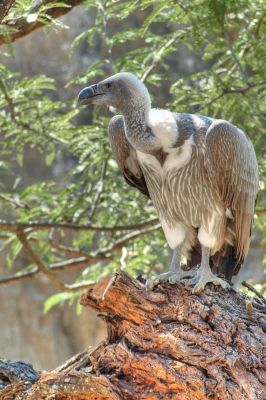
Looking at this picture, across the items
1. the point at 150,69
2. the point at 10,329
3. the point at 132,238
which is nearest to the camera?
the point at 150,69

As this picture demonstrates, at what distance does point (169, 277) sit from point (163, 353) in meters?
0.77

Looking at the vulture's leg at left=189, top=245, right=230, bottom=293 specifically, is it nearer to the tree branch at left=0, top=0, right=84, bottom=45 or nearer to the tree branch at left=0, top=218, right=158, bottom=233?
the tree branch at left=0, top=0, right=84, bottom=45

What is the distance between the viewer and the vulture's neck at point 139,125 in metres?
5.54

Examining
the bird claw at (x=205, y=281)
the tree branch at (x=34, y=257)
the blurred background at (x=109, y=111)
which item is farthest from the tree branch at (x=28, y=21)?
the tree branch at (x=34, y=257)

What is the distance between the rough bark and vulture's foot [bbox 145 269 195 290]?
0.31ft

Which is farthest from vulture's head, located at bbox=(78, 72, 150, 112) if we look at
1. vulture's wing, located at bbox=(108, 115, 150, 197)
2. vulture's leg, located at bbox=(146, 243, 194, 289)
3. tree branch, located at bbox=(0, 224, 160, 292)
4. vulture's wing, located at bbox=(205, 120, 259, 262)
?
tree branch, located at bbox=(0, 224, 160, 292)

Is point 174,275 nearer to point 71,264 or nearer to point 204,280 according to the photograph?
point 204,280

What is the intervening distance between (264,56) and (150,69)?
1.14 m

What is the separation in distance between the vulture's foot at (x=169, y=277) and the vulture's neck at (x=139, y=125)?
858mm

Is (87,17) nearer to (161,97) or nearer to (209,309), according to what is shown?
(161,97)

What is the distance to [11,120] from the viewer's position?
7.41 meters

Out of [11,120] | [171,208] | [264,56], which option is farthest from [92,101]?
[11,120]

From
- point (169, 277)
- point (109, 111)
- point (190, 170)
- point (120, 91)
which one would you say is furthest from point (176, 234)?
point (109, 111)

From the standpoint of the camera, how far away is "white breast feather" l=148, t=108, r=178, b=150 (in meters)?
5.55
